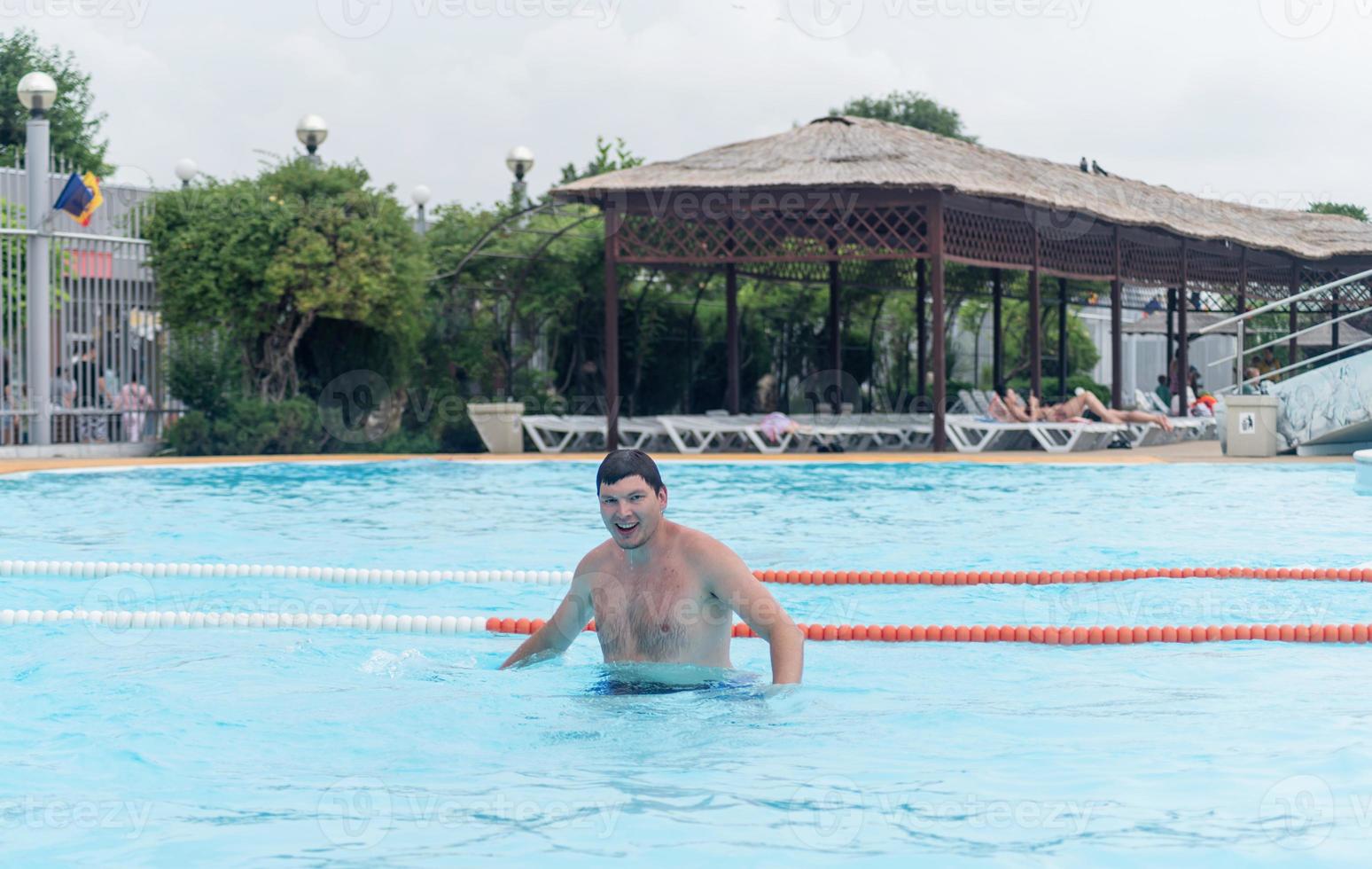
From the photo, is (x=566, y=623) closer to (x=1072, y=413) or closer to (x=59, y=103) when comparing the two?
(x=1072, y=413)

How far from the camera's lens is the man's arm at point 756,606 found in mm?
4832

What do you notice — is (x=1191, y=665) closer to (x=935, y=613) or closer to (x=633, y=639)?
(x=935, y=613)

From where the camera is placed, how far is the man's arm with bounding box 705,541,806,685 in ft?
15.9

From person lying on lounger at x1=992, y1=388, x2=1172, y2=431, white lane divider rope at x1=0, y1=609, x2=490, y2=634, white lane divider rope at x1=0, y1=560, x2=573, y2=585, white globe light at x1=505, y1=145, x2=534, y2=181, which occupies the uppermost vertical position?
white globe light at x1=505, y1=145, x2=534, y2=181

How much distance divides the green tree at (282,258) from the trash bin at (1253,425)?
9.86 metres

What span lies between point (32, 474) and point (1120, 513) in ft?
33.5

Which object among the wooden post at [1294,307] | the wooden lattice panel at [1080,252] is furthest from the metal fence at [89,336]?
A: the wooden post at [1294,307]

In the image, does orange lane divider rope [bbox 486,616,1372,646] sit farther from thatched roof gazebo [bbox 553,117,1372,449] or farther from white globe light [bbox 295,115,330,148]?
white globe light [bbox 295,115,330,148]

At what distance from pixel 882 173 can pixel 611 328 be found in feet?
12.4

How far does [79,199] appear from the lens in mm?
18297

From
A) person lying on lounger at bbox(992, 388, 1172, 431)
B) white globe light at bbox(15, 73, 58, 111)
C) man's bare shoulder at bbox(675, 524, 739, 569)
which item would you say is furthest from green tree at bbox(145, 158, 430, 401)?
man's bare shoulder at bbox(675, 524, 739, 569)

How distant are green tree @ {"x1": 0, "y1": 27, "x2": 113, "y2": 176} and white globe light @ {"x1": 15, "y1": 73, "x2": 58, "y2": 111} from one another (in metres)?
15.7

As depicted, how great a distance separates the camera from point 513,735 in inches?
208

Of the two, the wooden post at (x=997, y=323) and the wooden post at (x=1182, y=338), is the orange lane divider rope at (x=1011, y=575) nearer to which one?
the wooden post at (x=997, y=323)
